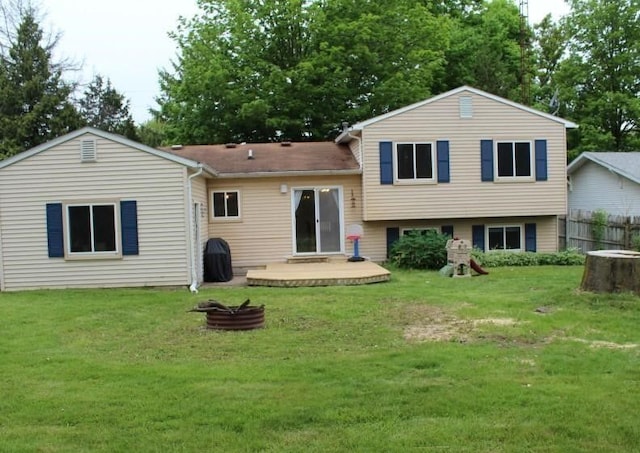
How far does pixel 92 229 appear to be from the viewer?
1291cm

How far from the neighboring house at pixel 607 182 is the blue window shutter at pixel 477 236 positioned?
7314mm

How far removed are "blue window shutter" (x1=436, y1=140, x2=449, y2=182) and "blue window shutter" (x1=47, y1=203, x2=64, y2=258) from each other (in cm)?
942

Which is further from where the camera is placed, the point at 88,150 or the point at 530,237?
the point at 530,237

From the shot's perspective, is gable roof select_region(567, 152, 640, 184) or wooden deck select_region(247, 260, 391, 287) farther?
gable roof select_region(567, 152, 640, 184)

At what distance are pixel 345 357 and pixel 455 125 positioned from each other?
11382 millimetres

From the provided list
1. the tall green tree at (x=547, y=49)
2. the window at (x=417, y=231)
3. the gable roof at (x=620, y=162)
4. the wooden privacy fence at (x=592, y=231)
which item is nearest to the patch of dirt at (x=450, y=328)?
the window at (x=417, y=231)

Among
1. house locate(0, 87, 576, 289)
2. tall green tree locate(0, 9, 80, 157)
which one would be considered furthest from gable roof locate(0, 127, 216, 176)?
tall green tree locate(0, 9, 80, 157)

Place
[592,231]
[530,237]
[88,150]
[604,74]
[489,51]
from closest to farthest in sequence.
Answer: [88,150], [530,237], [592,231], [489,51], [604,74]

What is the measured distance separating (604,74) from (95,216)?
28.2 m

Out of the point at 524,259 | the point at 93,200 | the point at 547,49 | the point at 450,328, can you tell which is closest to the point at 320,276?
the point at 93,200

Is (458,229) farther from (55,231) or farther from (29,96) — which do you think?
(29,96)

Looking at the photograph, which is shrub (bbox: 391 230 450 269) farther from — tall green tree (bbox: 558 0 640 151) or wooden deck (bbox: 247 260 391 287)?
tall green tree (bbox: 558 0 640 151)

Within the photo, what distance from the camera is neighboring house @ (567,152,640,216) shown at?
2134cm

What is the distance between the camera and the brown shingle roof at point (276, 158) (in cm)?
1647
